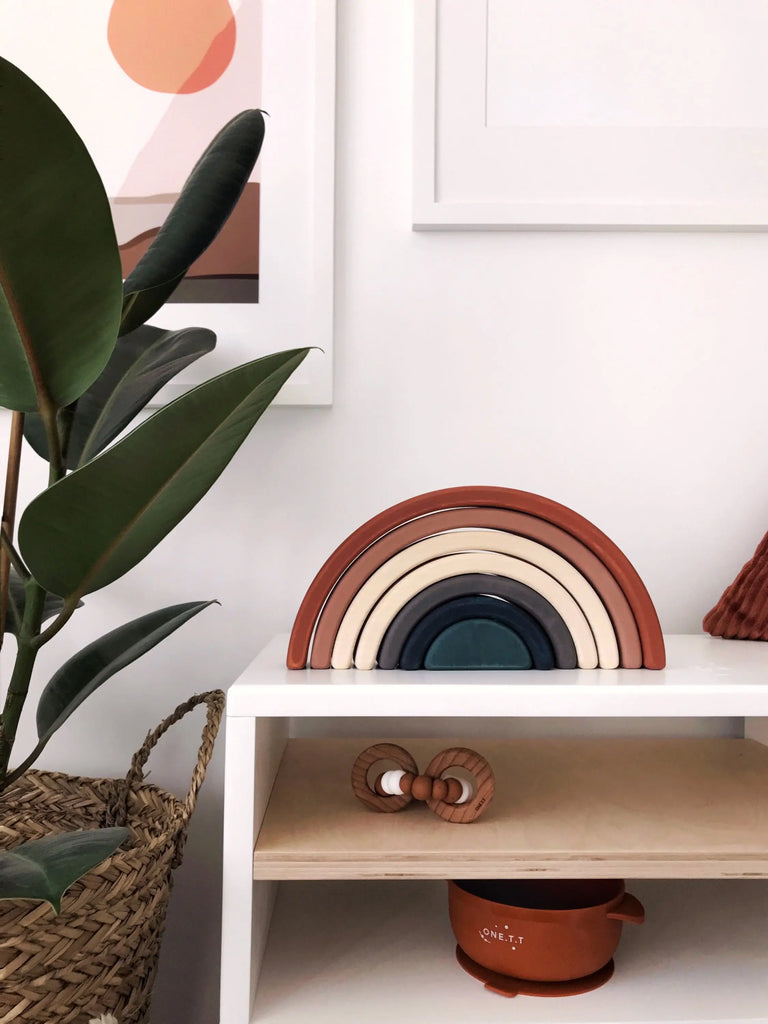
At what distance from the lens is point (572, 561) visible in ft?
2.60

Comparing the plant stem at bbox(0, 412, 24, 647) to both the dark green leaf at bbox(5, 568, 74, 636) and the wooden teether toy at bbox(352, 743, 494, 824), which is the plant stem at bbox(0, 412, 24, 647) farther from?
the wooden teether toy at bbox(352, 743, 494, 824)

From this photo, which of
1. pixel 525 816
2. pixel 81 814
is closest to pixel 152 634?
pixel 81 814

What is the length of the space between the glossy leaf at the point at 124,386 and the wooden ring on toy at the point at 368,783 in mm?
375

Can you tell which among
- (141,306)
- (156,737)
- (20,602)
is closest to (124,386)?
(141,306)

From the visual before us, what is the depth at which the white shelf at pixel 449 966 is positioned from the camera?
688 millimetres

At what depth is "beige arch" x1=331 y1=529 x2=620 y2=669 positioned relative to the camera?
79 cm

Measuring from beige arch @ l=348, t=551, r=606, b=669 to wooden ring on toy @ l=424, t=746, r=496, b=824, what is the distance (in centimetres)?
11

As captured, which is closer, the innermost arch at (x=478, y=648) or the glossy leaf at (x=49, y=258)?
the glossy leaf at (x=49, y=258)

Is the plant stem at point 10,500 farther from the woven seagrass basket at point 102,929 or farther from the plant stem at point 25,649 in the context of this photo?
the woven seagrass basket at point 102,929

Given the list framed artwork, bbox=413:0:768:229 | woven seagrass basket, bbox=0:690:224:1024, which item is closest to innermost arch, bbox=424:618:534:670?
woven seagrass basket, bbox=0:690:224:1024

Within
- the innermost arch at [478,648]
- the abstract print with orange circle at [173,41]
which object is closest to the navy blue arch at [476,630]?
the innermost arch at [478,648]

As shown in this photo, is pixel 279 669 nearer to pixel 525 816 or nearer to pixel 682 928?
pixel 525 816

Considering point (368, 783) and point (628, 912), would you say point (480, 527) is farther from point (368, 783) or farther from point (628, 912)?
point (628, 912)

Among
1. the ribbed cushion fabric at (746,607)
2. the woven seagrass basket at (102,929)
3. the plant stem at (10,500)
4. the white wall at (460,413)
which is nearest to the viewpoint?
the woven seagrass basket at (102,929)
